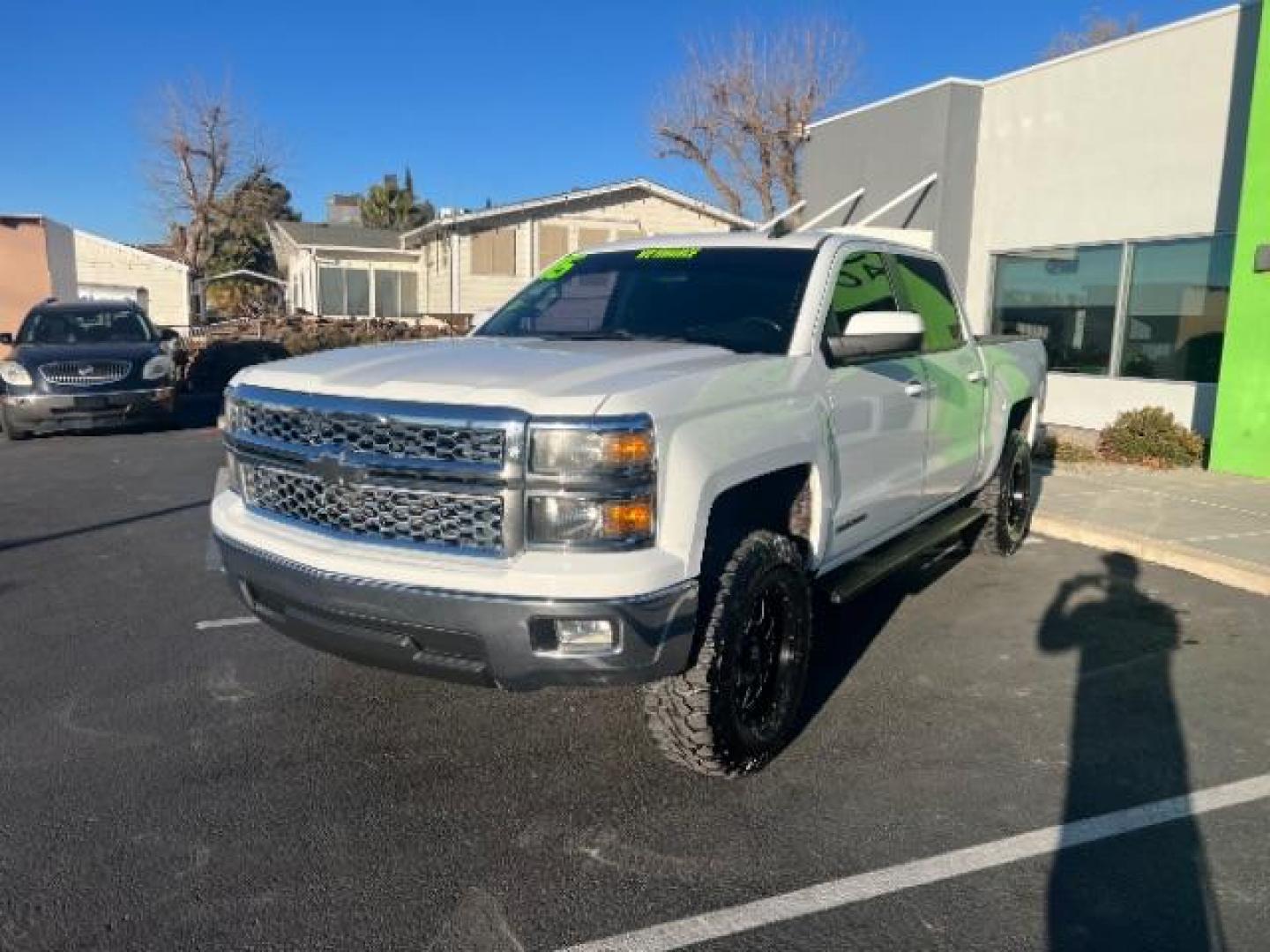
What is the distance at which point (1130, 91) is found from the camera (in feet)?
38.0

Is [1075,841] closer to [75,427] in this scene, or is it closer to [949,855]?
[949,855]

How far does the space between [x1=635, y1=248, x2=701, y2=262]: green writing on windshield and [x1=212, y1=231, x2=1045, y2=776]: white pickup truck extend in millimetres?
147

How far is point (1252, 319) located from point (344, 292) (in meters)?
28.9

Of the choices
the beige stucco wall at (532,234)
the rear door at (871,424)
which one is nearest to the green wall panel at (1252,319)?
the rear door at (871,424)

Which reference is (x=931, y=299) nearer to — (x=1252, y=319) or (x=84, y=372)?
(x=1252, y=319)

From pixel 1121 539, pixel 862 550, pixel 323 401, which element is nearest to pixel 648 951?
pixel 323 401

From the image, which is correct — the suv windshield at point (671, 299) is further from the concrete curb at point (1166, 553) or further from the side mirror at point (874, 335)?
the concrete curb at point (1166, 553)

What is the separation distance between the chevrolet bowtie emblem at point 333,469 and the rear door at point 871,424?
1829 mm

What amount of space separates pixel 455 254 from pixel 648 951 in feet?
85.4

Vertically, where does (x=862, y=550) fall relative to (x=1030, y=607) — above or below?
above

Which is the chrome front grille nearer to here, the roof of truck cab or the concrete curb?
the roof of truck cab

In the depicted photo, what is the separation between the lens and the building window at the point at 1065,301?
12180 mm

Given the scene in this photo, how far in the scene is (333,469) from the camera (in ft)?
10.3

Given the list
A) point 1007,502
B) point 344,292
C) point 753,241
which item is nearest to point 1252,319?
point 1007,502
